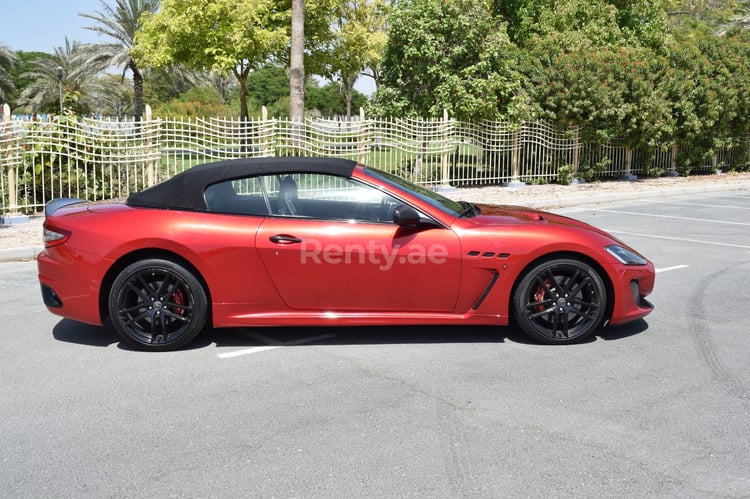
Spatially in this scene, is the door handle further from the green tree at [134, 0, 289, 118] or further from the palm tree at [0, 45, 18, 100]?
the palm tree at [0, 45, 18, 100]

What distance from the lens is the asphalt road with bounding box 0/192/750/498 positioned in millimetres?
3438

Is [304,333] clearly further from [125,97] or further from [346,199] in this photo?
[125,97]

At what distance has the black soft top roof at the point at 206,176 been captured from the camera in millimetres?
5445

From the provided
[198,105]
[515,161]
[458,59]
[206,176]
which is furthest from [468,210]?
[198,105]

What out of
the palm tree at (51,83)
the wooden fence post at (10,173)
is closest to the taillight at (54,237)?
the wooden fence post at (10,173)

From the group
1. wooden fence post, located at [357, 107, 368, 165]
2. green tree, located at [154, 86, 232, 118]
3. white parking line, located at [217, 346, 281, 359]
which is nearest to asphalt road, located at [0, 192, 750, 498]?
white parking line, located at [217, 346, 281, 359]

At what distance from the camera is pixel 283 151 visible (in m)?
16.6

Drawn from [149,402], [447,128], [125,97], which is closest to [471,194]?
[447,128]

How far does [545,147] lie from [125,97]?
163ft

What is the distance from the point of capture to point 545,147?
20547 mm

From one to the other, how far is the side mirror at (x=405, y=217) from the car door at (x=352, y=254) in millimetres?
66

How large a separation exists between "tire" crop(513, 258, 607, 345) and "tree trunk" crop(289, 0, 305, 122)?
49.1 ft

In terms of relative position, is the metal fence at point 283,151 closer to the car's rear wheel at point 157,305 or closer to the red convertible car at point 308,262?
the red convertible car at point 308,262

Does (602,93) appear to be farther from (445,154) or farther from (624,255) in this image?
(624,255)
